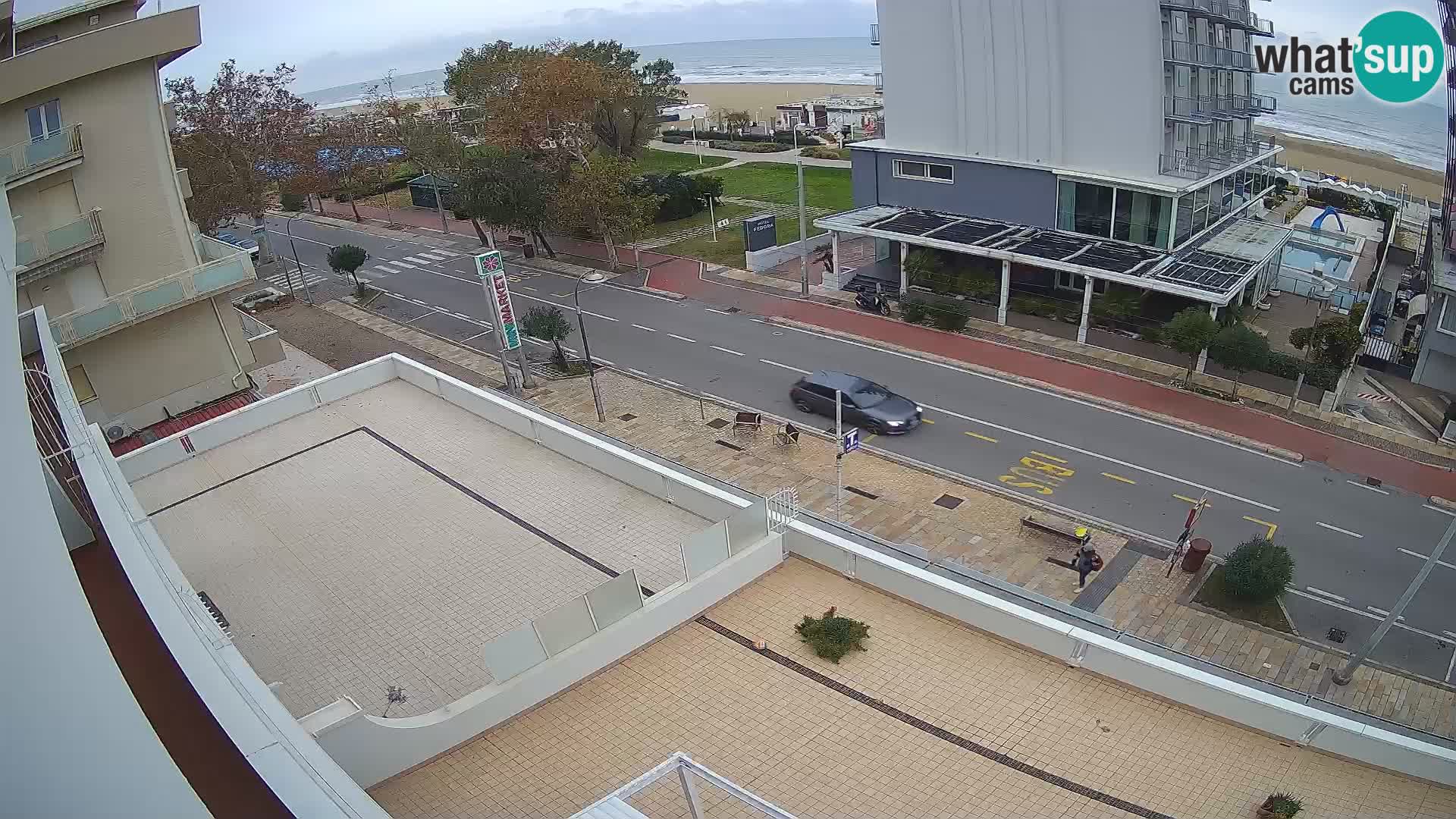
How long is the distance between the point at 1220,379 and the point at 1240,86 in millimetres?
13414

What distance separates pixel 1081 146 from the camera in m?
30.2

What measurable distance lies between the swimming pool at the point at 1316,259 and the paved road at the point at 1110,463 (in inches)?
605

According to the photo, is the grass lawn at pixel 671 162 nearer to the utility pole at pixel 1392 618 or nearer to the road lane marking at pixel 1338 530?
the road lane marking at pixel 1338 530

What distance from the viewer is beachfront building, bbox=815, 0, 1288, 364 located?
28.1 meters

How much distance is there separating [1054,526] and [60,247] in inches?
965

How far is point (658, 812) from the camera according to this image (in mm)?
8852

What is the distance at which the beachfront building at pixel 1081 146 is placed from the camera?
92.1 feet

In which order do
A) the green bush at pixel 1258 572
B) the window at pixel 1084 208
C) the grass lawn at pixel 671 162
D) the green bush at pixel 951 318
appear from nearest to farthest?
the green bush at pixel 1258 572, the window at pixel 1084 208, the green bush at pixel 951 318, the grass lawn at pixel 671 162

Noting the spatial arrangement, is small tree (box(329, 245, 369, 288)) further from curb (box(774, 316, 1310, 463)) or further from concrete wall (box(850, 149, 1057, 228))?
concrete wall (box(850, 149, 1057, 228))

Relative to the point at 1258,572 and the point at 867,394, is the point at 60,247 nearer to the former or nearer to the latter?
Answer: the point at 867,394

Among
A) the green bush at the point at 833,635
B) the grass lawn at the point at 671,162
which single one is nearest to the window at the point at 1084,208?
the green bush at the point at 833,635

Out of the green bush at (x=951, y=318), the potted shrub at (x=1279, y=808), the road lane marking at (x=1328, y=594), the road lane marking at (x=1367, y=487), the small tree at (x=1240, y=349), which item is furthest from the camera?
the green bush at (x=951, y=318)

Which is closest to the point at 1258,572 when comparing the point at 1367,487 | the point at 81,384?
the point at 1367,487

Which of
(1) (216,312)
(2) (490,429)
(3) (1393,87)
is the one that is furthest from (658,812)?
(3) (1393,87)
